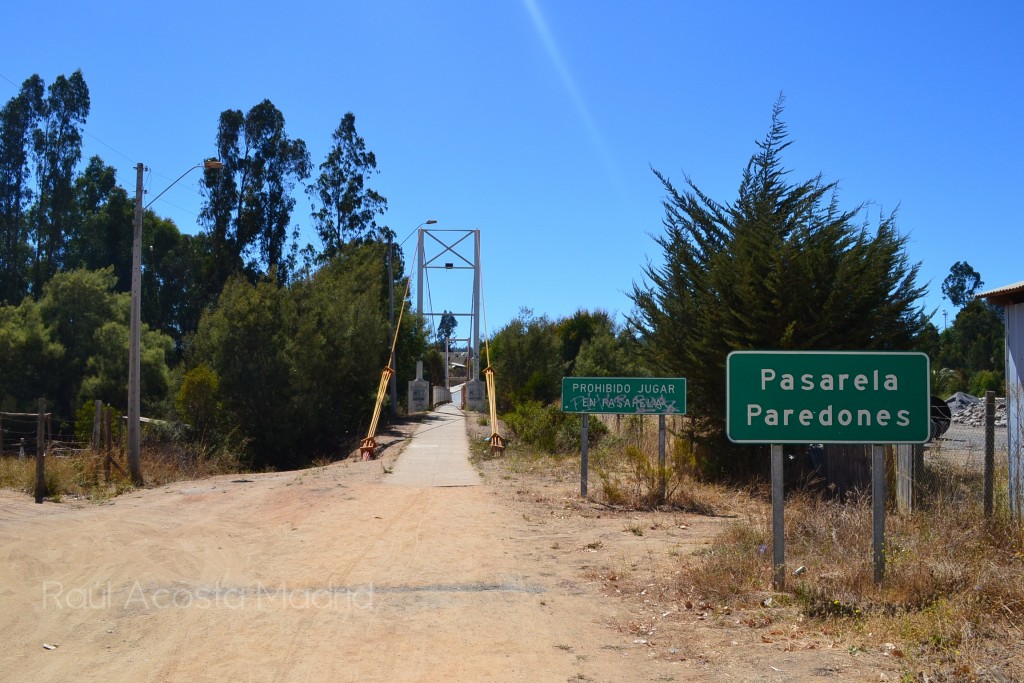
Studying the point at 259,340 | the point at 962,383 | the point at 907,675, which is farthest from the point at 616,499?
the point at 962,383

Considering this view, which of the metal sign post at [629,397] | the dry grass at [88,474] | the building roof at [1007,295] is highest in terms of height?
the building roof at [1007,295]

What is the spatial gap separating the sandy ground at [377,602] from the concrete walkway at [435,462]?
347 centimetres

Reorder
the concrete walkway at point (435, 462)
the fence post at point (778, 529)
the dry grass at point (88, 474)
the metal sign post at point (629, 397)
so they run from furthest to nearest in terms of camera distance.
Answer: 1. the concrete walkway at point (435, 462)
2. the dry grass at point (88, 474)
3. the metal sign post at point (629, 397)
4. the fence post at point (778, 529)

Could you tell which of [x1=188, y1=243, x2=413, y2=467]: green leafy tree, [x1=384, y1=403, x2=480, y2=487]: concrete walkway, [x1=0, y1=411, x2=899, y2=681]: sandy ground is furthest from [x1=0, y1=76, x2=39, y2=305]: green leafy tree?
[x1=0, y1=411, x2=899, y2=681]: sandy ground

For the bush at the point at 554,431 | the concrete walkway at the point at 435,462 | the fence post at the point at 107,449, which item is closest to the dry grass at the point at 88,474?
the fence post at the point at 107,449

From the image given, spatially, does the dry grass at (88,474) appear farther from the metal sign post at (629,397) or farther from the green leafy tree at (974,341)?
the green leafy tree at (974,341)

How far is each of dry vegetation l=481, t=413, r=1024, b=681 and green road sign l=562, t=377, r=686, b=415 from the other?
336 cm

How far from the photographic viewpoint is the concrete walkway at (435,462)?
55.2 feet

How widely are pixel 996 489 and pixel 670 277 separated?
8.25 meters

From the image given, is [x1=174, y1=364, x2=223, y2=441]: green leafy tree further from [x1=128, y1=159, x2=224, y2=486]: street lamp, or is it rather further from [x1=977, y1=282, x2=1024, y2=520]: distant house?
[x1=977, y1=282, x2=1024, y2=520]: distant house

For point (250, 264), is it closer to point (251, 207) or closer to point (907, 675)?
point (251, 207)

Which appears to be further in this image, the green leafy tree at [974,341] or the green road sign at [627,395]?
the green leafy tree at [974,341]

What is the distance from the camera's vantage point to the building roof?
9.56m

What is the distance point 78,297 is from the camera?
44.0m
